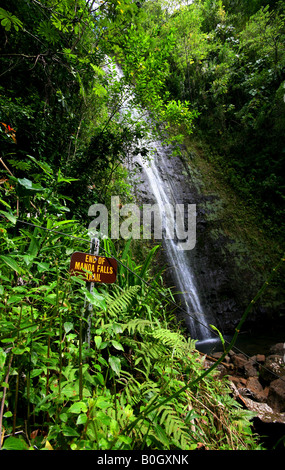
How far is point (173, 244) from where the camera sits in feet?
19.4

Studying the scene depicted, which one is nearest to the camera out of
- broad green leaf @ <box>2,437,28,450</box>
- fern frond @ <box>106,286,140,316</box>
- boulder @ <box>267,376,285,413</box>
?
broad green leaf @ <box>2,437,28,450</box>

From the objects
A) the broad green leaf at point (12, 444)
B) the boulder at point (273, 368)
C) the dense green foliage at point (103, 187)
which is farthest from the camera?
the boulder at point (273, 368)

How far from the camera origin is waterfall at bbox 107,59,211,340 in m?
4.72

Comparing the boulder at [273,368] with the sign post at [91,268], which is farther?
the boulder at [273,368]

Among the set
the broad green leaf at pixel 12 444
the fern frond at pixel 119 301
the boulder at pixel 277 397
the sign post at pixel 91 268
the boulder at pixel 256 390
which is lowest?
the boulder at pixel 256 390

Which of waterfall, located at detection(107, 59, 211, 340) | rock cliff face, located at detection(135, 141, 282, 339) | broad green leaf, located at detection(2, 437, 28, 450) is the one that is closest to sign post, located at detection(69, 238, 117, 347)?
broad green leaf, located at detection(2, 437, 28, 450)

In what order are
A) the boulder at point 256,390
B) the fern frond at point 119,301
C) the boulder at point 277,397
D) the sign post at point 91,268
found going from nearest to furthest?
the sign post at point 91,268, the fern frond at point 119,301, the boulder at point 277,397, the boulder at point 256,390

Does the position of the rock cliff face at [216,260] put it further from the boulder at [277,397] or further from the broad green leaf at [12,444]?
the broad green leaf at [12,444]

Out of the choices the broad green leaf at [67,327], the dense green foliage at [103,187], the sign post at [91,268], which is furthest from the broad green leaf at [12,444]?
the sign post at [91,268]

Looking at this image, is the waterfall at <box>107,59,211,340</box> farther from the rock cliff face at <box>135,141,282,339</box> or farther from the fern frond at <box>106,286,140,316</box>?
the fern frond at <box>106,286,140,316</box>

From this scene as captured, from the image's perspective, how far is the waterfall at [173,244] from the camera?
186 inches

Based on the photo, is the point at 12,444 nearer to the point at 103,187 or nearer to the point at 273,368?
the point at 273,368

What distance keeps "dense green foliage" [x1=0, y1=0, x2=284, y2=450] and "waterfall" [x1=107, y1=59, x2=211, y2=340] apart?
752mm

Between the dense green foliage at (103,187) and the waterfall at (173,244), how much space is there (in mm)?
752
